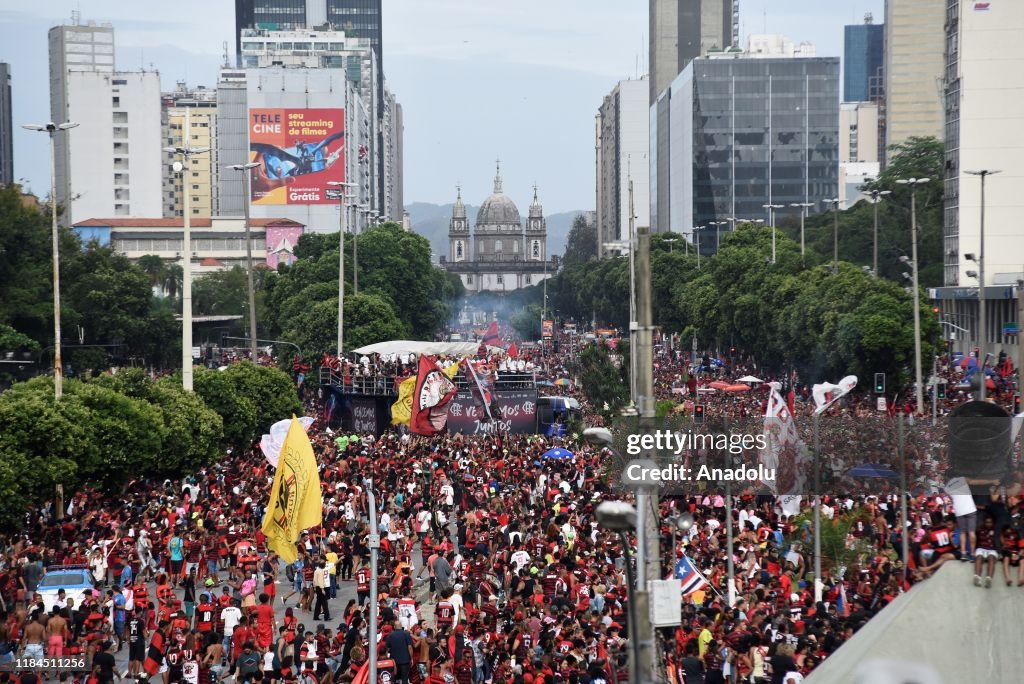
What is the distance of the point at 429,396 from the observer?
36.8 metres

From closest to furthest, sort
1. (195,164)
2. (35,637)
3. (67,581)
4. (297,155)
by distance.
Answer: (35,637) → (67,581) → (297,155) → (195,164)

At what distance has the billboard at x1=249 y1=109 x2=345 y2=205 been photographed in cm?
13112

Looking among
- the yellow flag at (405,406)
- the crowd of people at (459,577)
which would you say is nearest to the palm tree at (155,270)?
the yellow flag at (405,406)

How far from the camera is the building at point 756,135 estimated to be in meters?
136

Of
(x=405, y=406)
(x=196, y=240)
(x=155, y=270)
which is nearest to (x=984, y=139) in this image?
(x=405, y=406)

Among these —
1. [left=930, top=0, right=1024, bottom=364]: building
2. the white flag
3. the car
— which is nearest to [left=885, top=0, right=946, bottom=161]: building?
[left=930, top=0, right=1024, bottom=364]: building

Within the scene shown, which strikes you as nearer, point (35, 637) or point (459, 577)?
point (35, 637)

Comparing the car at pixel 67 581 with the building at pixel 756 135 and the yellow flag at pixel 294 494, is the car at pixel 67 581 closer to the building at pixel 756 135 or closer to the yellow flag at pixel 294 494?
the yellow flag at pixel 294 494

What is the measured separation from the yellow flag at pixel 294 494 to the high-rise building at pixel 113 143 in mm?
122827

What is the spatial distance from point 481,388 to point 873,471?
21202 mm

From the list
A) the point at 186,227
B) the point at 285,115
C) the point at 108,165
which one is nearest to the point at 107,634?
the point at 186,227

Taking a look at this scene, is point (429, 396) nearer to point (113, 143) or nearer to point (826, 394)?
point (826, 394)

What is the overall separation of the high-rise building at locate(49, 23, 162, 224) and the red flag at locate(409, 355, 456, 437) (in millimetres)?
105622

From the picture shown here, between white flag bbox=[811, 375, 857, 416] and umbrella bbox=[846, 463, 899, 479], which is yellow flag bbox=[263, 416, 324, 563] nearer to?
umbrella bbox=[846, 463, 899, 479]
